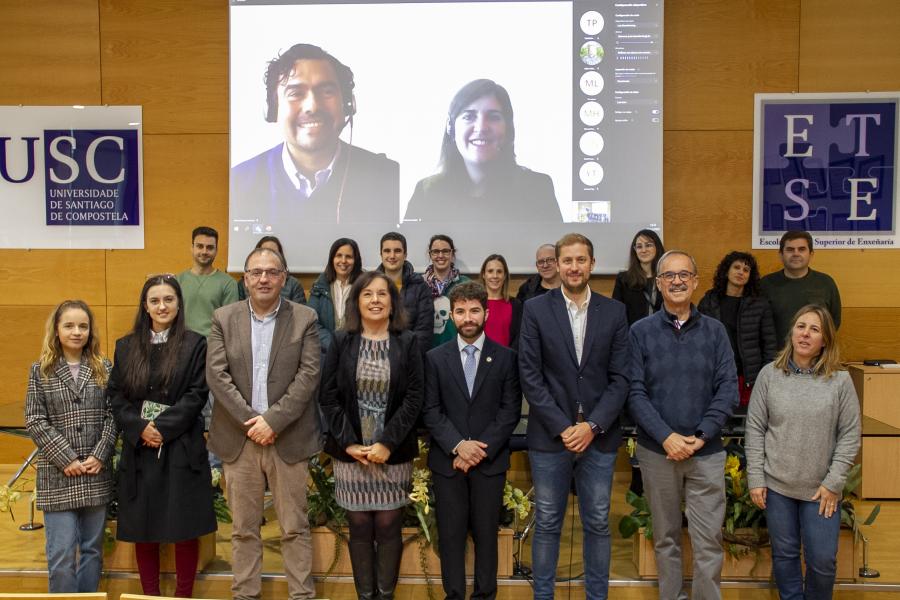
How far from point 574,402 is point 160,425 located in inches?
62.8

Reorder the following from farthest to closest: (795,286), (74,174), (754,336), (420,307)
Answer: (74,174) < (795,286) < (754,336) < (420,307)

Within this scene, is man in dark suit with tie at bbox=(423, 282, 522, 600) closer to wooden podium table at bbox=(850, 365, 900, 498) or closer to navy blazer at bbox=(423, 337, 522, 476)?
navy blazer at bbox=(423, 337, 522, 476)

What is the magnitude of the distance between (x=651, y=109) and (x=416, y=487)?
3.15m

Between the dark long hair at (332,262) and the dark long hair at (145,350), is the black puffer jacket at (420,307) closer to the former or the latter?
the dark long hair at (332,262)

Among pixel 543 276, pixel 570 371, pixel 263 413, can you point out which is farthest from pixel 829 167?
pixel 263 413

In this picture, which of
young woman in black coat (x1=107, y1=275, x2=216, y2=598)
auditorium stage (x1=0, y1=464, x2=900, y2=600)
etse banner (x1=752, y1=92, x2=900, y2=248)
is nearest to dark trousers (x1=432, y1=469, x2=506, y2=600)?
auditorium stage (x1=0, y1=464, x2=900, y2=600)

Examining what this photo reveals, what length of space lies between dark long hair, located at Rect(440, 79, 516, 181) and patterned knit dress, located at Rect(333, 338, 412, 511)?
8.01 feet

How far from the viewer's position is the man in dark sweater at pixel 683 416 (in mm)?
2904

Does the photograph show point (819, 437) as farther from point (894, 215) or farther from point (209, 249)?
point (209, 249)

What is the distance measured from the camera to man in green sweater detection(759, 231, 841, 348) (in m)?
4.59

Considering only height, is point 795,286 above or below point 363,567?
above

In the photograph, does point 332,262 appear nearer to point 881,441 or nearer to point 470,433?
point 470,433

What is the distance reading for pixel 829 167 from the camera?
5.11 metres

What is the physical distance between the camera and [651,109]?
5090mm
